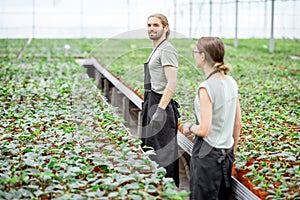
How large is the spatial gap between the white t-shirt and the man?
918 millimetres

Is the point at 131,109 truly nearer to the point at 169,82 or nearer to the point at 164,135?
the point at 164,135

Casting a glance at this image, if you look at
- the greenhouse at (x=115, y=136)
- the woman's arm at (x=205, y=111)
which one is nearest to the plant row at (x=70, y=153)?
the greenhouse at (x=115, y=136)

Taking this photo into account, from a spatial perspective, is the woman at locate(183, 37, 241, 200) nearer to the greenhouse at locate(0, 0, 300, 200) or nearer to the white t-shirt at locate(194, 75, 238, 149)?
the white t-shirt at locate(194, 75, 238, 149)

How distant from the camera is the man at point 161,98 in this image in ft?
12.3

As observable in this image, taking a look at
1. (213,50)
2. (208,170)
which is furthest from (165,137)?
(213,50)

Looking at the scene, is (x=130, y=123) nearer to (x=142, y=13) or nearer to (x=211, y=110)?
(x=211, y=110)

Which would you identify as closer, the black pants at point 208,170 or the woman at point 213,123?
the woman at point 213,123

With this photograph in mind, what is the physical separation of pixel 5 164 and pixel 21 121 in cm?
144

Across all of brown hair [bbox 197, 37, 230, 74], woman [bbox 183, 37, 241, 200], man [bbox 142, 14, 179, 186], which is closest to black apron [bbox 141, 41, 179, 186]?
man [bbox 142, 14, 179, 186]

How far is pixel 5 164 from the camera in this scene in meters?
2.99

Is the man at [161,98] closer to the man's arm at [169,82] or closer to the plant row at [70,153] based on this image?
the man's arm at [169,82]

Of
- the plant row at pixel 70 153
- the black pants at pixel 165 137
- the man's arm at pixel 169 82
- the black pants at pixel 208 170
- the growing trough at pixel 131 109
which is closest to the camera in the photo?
the plant row at pixel 70 153

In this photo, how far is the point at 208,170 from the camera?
2900 millimetres

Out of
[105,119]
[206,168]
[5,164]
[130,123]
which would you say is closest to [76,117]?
[105,119]
